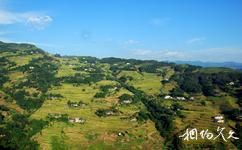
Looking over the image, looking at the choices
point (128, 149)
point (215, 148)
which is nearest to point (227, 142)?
point (215, 148)

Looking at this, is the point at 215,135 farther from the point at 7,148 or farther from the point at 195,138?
the point at 7,148

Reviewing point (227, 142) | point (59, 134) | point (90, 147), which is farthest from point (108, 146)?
point (227, 142)

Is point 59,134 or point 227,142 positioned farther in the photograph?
point 59,134

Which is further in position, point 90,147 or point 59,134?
point 59,134

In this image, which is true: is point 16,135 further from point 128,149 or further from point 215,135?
point 215,135

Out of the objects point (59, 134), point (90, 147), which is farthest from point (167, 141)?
point (59, 134)

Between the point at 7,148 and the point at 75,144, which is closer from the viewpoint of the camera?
the point at 7,148

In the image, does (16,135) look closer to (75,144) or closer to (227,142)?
(75,144)
